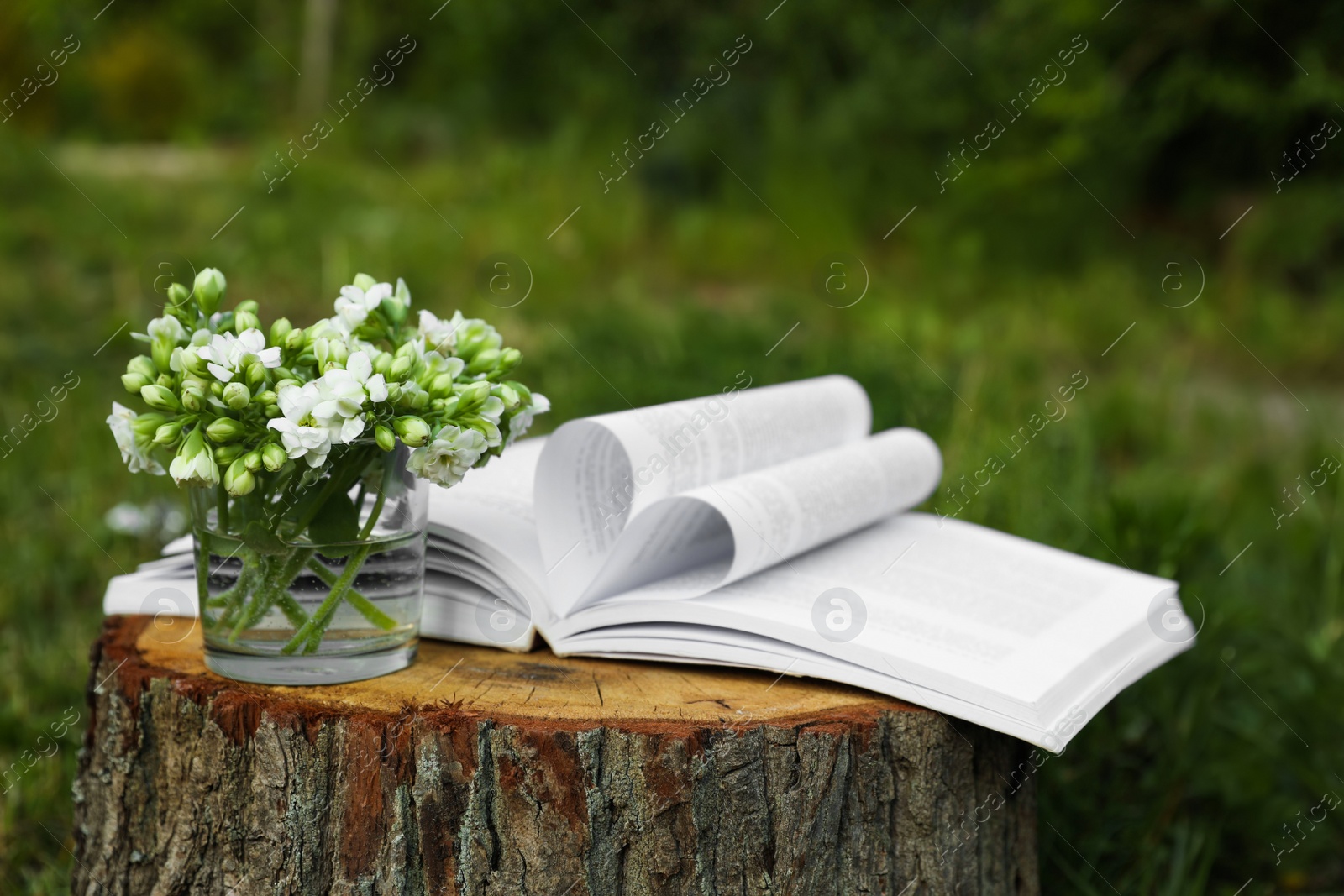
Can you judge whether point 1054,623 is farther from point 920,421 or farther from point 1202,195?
point 1202,195

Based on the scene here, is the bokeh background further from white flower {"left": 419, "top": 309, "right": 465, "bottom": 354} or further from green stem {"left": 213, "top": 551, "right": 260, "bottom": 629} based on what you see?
white flower {"left": 419, "top": 309, "right": 465, "bottom": 354}

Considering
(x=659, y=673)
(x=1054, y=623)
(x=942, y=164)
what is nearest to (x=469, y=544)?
(x=659, y=673)

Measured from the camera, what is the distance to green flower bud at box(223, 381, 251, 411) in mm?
1015

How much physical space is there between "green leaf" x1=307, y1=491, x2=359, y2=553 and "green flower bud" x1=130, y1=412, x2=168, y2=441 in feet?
0.56

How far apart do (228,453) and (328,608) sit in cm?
19

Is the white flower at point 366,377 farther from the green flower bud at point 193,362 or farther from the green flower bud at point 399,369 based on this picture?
the green flower bud at point 193,362

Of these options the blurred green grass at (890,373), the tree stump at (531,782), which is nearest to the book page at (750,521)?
the tree stump at (531,782)

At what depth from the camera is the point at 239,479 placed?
1.01 metres

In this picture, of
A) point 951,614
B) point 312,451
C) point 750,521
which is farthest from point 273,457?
point 951,614

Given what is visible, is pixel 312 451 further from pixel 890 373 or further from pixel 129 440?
pixel 890 373

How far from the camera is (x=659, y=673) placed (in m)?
1.20

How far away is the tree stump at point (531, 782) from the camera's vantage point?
106cm

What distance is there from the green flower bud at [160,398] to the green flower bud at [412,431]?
22 cm

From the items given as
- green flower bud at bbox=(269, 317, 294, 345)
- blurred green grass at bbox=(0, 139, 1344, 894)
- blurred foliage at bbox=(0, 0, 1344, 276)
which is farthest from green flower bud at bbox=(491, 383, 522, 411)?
blurred foliage at bbox=(0, 0, 1344, 276)
